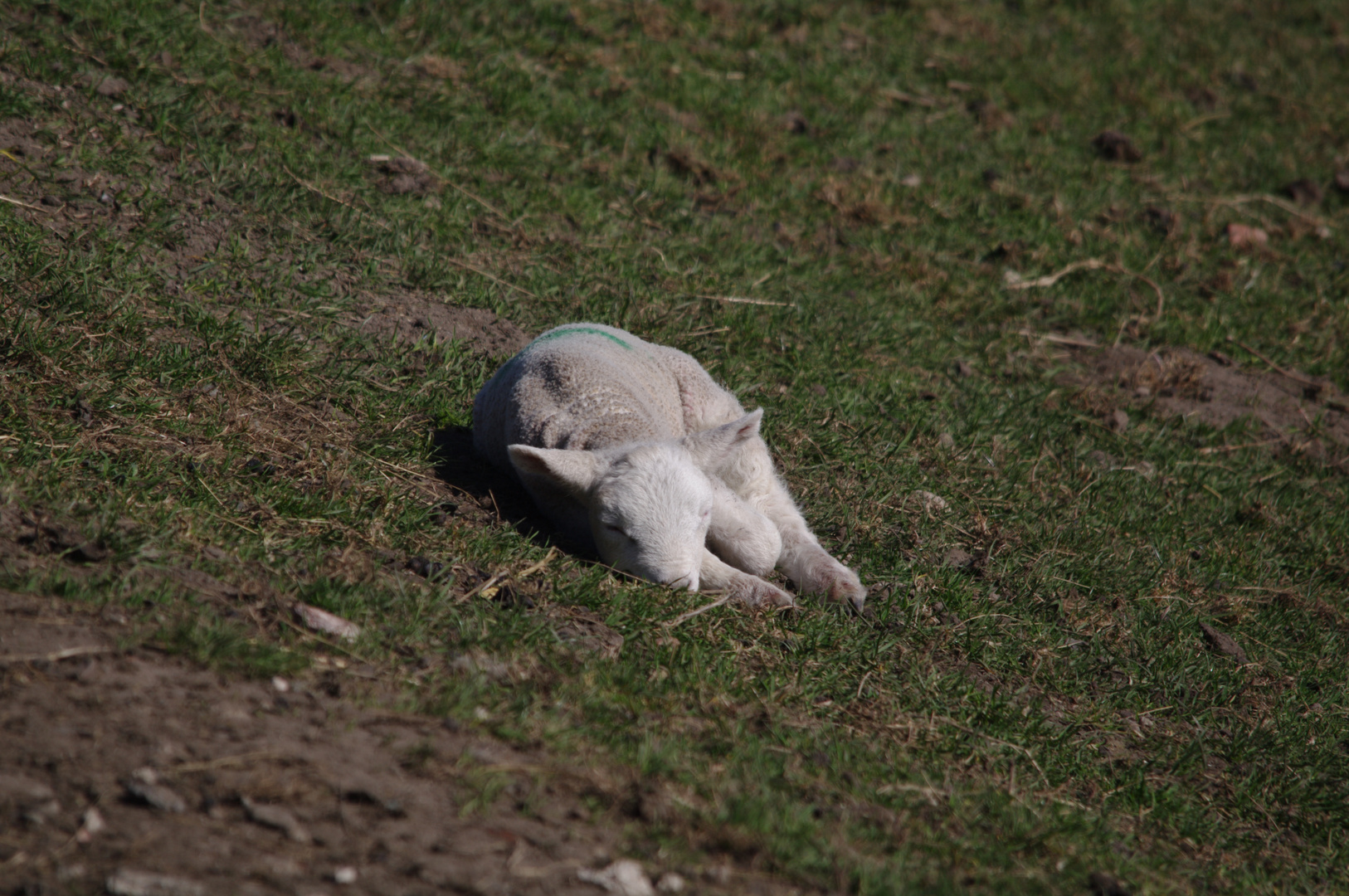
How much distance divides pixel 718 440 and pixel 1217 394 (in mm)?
4854

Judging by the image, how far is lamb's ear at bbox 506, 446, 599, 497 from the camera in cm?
432

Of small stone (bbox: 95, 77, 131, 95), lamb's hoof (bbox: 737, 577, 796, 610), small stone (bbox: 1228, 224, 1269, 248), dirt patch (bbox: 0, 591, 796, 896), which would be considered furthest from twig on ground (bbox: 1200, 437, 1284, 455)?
small stone (bbox: 95, 77, 131, 95)

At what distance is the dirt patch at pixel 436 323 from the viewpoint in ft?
19.3

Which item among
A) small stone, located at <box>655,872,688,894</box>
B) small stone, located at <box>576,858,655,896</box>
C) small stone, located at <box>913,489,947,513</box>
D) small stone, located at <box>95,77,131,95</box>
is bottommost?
small stone, located at <box>913,489,947,513</box>

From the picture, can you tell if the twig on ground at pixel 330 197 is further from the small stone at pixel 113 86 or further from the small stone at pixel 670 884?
the small stone at pixel 670 884

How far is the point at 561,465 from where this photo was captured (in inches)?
170

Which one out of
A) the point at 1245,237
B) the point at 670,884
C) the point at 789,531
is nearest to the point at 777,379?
the point at 789,531

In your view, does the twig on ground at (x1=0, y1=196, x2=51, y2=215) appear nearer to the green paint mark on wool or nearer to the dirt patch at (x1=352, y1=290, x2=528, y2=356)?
the dirt patch at (x1=352, y1=290, x2=528, y2=356)

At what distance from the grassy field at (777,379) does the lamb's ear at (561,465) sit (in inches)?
12.1

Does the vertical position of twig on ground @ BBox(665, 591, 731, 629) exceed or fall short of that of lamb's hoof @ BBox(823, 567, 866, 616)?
it exceeds it

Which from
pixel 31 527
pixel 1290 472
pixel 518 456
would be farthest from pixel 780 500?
pixel 1290 472

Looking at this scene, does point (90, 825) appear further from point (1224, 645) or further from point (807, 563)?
point (1224, 645)

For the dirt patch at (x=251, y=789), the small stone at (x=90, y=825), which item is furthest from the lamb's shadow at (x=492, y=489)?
the small stone at (x=90, y=825)

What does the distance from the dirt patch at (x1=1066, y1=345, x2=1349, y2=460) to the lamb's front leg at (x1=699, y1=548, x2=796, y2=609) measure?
3508mm
